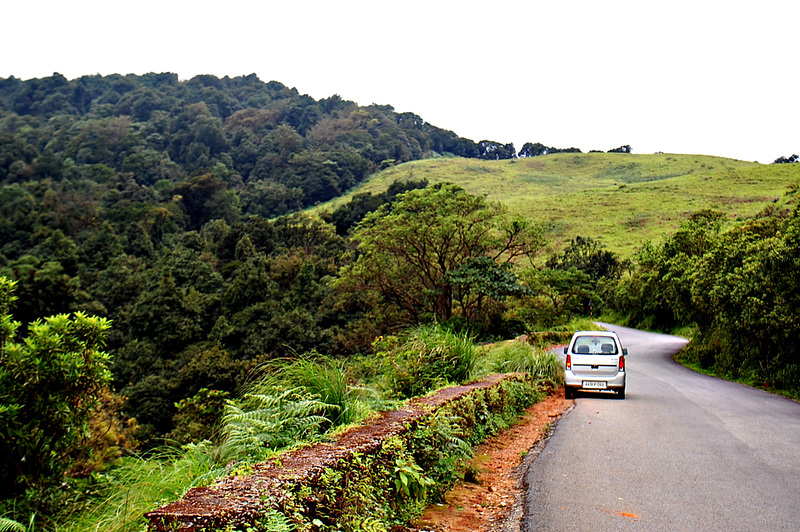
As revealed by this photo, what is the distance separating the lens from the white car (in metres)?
13.6

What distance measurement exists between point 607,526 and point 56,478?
6365 millimetres

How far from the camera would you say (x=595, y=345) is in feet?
46.3

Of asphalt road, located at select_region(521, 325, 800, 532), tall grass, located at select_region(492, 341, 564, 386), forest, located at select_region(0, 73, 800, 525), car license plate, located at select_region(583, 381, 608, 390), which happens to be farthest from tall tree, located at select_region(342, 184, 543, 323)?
asphalt road, located at select_region(521, 325, 800, 532)

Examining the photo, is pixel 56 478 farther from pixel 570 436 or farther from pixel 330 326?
pixel 330 326

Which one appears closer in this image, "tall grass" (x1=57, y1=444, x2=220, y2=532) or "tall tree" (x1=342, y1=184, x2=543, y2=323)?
"tall grass" (x1=57, y1=444, x2=220, y2=532)

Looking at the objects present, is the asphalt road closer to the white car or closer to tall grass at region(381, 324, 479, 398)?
the white car

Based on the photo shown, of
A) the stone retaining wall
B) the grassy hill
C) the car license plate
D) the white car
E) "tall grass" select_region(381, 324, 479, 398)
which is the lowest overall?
the car license plate

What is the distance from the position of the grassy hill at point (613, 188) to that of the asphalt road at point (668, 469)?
183 feet

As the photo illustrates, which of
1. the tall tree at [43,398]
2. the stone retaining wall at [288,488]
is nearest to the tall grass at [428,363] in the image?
the stone retaining wall at [288,488]

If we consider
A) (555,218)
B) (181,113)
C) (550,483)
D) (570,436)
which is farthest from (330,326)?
(181,113)

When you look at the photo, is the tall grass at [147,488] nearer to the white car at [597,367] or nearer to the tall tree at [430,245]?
the white car at [597,367]

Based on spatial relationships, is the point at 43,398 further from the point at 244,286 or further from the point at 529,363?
the point at 244,286

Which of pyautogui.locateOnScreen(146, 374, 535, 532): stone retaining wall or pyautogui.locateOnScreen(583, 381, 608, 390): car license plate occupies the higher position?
pyautogui.locateOnScreen(146, 374, 535, 532): stone retaining wall

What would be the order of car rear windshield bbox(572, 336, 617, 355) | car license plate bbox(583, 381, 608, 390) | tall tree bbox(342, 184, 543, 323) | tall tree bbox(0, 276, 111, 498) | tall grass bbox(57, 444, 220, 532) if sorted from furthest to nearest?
tall tree bbox(342, 184, 543, 323) < car rear windshield bbox(572, 336, 617, 355) < car license plate bbox(583, 381, 608, 390) < tall tree bbox(0, 276, 111, 498) < tall grass bbox(57, 444, 220, 532)
